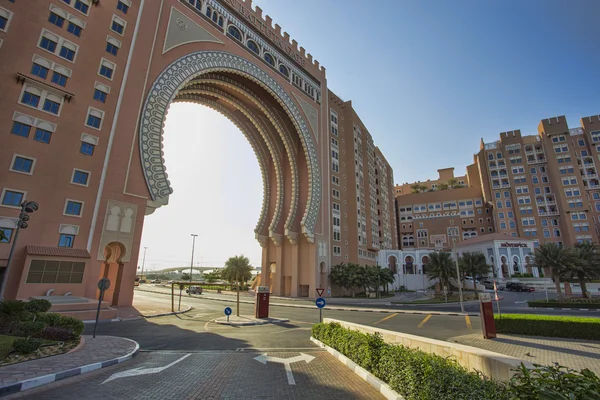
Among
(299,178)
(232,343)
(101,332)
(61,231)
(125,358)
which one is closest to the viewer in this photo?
(125,358)

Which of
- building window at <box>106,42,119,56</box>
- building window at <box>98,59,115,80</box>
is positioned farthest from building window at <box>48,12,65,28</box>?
building window at <box>98,59,115,80</box>

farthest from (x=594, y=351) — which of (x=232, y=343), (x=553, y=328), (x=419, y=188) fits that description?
(x=419, y=188)

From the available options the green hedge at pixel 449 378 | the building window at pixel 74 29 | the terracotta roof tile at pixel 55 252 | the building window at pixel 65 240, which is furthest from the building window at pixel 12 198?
the green hedge at pixel 449 378

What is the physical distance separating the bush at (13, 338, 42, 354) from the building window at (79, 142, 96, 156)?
19138 mm

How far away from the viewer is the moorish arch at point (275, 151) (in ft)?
135

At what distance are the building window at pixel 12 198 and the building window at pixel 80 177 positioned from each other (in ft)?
10.7

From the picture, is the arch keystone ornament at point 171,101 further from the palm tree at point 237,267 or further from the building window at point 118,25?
the palm tree at point 237,267

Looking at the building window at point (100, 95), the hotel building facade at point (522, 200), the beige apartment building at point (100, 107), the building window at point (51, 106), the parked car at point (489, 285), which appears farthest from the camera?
the hotel building facade at point (522, 200)

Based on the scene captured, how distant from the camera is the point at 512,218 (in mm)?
83125

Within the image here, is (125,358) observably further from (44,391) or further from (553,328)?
(553,328)

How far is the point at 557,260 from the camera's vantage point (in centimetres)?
3447

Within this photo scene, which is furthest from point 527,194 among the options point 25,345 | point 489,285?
point 25,345

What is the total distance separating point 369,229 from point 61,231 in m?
53.3

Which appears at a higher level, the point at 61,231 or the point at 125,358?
the point at 61,231
